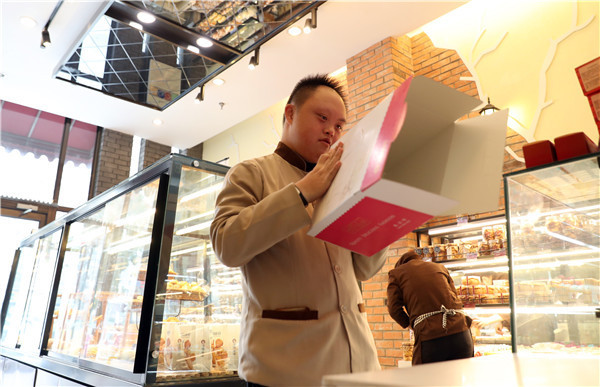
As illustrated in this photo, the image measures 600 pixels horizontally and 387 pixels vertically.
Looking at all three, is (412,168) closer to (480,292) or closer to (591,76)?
(591,76)

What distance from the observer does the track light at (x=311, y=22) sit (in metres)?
4.57

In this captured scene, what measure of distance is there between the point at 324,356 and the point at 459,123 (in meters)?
0.64

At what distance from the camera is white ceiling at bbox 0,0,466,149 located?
480 cm

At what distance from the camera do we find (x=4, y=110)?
7262mm

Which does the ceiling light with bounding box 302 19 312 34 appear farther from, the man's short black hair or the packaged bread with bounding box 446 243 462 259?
the man's short black hair

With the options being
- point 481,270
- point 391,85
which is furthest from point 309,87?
point 391,85

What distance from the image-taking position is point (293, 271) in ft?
3.78

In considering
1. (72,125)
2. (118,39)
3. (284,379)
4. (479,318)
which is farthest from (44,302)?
(72,125)

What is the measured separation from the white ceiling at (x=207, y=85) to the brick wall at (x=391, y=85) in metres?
0.23

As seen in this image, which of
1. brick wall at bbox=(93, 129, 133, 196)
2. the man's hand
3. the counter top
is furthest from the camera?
brick wall at bbox=(93, 129, 133, 196)

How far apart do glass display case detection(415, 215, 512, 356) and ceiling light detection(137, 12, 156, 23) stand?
3584 millimetres

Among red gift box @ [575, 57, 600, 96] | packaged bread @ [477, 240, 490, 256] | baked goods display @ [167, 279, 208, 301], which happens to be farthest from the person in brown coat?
red gift box @ [575, 57, 600, 96]

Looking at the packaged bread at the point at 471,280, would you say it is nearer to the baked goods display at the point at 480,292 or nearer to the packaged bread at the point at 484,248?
the baked goods display at the point at 480,292

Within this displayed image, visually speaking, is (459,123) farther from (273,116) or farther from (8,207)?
(8,207)
